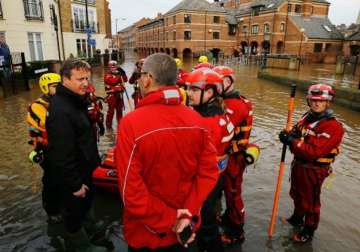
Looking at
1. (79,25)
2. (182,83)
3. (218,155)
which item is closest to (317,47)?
(79,25)

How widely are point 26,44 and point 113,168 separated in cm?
2245

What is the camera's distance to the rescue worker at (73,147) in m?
2.71

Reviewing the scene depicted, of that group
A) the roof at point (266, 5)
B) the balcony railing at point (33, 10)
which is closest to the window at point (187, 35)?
the roof at point (266, 5)

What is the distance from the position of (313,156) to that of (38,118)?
3356 millimetres

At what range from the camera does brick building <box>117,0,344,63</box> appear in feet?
136

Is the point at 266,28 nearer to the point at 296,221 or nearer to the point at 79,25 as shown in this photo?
the point at 79,25

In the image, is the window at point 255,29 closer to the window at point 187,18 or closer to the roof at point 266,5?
the roof at point 266,5

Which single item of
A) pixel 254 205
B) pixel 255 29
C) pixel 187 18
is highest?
pixel 187 18

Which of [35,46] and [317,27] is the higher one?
[317,27]

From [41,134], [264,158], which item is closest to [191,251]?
[41,134]

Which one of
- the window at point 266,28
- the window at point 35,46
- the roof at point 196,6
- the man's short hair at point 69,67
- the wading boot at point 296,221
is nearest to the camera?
the man's short hair at point 69,67

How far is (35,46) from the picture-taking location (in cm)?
2372

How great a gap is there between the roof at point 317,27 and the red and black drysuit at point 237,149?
43.4 metres

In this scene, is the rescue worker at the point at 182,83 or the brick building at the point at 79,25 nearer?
the rescue worker at the point at 182,83
